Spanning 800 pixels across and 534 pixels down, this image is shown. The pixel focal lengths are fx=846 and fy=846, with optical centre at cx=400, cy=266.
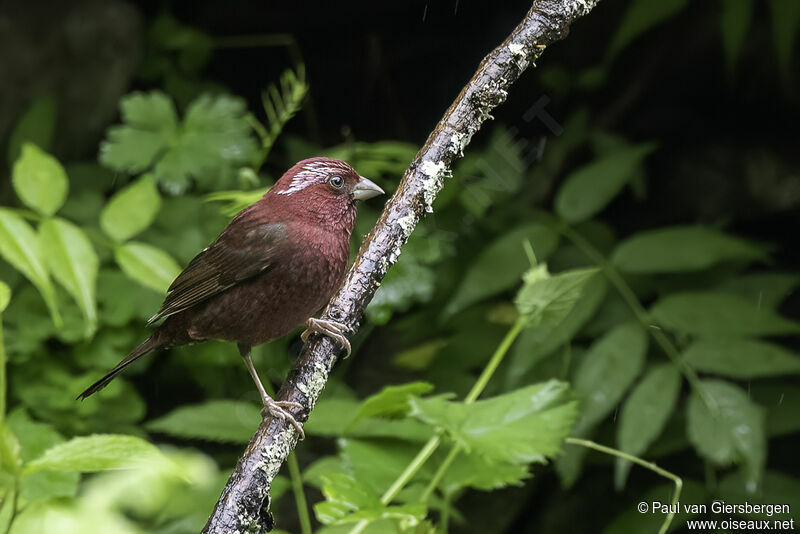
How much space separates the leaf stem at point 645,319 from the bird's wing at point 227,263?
1.13 metres

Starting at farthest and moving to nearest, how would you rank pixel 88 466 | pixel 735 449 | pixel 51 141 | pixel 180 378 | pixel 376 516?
pixel 51 141 < pixel 180 378 < pixel 735 449 < pixel 376 516 < pixel 88 466

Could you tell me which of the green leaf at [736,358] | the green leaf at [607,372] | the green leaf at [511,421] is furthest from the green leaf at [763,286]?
the green leaf at [511,421]

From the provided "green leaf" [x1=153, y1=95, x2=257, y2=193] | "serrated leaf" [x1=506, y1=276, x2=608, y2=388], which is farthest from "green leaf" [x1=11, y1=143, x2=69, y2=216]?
"serrated leaf" [x1=506, y1=276, x2=608, y2=388]

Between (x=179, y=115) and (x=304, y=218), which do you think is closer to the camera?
(x=304, y=218)

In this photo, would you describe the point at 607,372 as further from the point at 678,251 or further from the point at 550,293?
the point at 550,293

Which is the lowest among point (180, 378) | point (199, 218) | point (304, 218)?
point (180, 378)

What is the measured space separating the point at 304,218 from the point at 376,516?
2.15 feet

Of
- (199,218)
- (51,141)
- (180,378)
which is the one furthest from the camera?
(51,141)

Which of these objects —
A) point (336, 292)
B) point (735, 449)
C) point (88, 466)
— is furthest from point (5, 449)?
point (735, 449)

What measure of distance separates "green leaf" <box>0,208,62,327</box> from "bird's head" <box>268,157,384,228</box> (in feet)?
2.52

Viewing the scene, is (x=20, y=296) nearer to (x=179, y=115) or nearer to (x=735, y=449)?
(x=179, y=115)

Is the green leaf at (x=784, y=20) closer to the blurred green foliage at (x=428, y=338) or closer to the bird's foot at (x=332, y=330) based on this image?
the blurred green foliage at (x=428, y=338)

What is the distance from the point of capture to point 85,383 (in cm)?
291

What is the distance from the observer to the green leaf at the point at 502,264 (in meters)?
3.01
